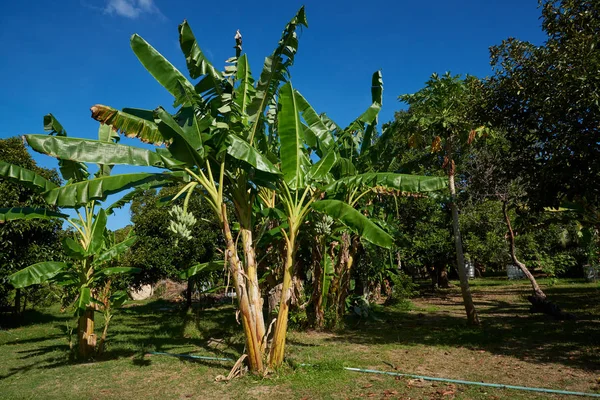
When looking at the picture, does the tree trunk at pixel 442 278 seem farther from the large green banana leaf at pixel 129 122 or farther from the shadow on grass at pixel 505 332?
the large green banana leaf at pixel 129 122

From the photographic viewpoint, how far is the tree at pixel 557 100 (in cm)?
655

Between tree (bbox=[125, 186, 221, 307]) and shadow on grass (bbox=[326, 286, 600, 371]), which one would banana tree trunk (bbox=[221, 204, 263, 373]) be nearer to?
shadow on grass (bbox=[326, 286, 600, 371])

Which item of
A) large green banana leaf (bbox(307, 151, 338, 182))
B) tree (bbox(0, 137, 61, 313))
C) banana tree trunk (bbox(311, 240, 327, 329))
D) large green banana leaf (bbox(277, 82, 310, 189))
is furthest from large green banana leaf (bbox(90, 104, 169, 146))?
tree (bbox(0, 137, 61, 313))

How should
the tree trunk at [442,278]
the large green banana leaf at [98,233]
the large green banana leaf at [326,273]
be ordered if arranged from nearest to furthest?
the large green banana leaf at [98,233] < the large green banana leaf at [326,273] < the tree trunk at [442,278]

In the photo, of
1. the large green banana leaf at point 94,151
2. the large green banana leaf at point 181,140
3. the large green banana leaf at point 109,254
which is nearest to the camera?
the large green banana leaf at point 94,151

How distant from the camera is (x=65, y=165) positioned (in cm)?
732

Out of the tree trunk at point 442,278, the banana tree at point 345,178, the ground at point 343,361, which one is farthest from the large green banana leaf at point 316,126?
the tree trunk at point 442,278

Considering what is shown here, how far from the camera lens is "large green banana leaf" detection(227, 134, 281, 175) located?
19.3 ft

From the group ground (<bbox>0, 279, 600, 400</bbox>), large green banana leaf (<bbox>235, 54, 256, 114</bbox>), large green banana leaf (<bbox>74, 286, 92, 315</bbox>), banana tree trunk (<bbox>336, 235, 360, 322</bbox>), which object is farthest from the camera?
banana tree trunk (<bbox>336, 235, 360, 322</bbox>)

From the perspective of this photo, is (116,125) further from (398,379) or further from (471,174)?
(471,174)

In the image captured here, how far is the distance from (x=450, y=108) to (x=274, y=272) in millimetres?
6630

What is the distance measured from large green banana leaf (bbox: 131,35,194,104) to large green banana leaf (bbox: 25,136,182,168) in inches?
52.2

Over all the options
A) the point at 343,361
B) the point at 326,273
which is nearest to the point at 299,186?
the point at 343,361

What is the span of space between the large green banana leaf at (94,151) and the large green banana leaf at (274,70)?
1647mm
